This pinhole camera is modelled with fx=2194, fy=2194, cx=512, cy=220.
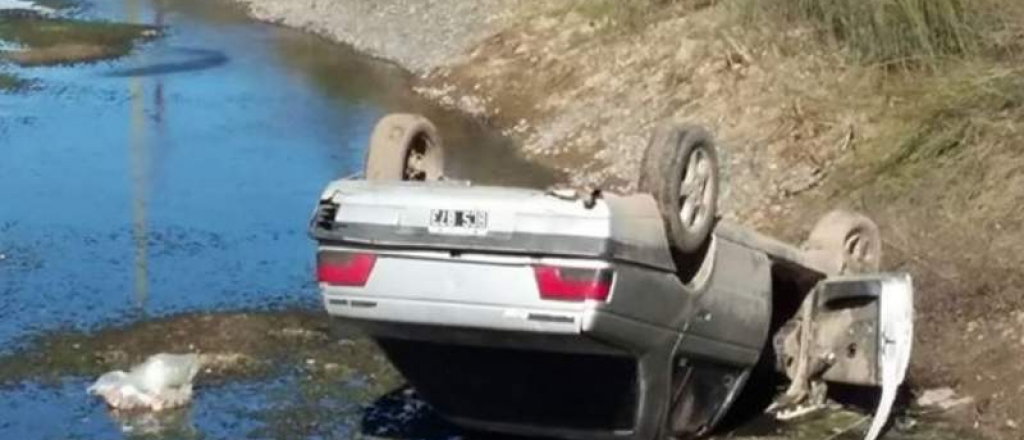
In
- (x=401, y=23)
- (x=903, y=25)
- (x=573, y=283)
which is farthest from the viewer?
(x=401, y=23)

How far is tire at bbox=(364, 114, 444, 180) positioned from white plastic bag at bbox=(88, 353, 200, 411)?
4.72 ft

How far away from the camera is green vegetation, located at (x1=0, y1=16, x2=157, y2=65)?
21438mm

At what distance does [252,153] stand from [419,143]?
23.9 ft

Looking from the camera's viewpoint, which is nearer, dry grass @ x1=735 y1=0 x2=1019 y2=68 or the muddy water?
the muddy water

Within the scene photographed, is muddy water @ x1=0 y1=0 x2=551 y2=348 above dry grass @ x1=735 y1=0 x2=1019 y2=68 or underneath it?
underneath

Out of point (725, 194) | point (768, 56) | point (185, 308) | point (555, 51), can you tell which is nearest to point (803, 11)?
point (768, 56)

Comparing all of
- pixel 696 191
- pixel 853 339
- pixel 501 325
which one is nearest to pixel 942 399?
pixel 853 339

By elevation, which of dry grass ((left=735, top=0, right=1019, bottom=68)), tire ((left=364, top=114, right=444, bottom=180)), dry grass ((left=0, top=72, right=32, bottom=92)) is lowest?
dry grass ((left=0, top=72, right=32, bottom=92))

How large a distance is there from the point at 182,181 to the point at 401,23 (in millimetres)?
7712

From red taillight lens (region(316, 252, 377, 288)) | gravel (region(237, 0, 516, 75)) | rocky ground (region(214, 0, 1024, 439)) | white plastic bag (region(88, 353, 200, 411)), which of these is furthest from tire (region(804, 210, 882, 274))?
gravel (region(237, 0, 516, 75))

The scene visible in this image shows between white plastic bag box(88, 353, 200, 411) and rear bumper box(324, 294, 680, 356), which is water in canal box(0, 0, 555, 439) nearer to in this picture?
white plastic bag box(88, 353, 200, 411)

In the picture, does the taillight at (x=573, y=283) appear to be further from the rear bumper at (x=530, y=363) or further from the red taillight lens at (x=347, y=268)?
the red taillight lens at (x=347, y=268)

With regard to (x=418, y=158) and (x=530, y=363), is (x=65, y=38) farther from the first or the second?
(x=530, y=363)

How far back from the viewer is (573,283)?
7.57m
